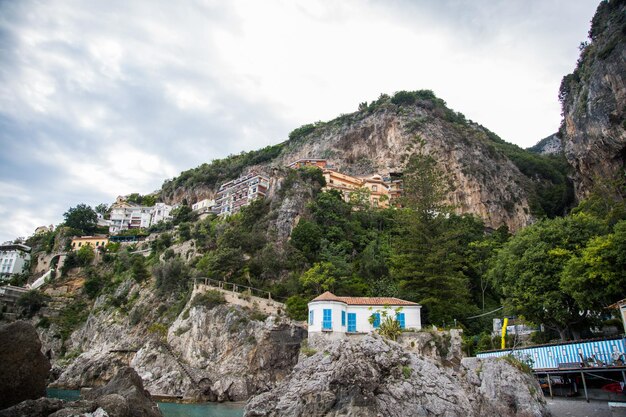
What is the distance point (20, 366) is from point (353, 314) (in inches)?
838

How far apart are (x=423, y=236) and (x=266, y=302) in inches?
546

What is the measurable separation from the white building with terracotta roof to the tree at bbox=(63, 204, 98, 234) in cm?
6094

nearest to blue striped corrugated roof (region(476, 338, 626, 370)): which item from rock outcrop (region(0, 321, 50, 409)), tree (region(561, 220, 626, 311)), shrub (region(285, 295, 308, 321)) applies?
tree (region(561, 220, 626, 311))

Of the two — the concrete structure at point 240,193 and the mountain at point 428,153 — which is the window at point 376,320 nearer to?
the mountain at point 428,153

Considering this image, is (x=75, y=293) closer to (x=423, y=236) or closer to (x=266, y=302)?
(x=266, y=302)

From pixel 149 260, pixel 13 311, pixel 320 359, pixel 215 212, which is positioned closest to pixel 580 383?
pixel 320 359

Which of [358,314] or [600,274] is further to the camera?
[358,314]

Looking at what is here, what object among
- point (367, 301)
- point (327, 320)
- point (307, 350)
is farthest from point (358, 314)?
point (307, 350)

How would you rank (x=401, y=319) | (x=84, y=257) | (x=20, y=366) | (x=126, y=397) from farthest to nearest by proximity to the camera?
Answer: (x=84, y=257) < (x=401, y=319) < (x=126, y=397) < (x=20, y=366)

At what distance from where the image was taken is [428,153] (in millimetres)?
63250

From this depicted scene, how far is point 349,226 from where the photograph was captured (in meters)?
44.1

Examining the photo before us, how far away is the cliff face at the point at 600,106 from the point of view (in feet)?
124

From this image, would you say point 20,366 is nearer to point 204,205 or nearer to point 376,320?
point 376,320

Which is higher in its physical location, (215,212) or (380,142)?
(380,142)
